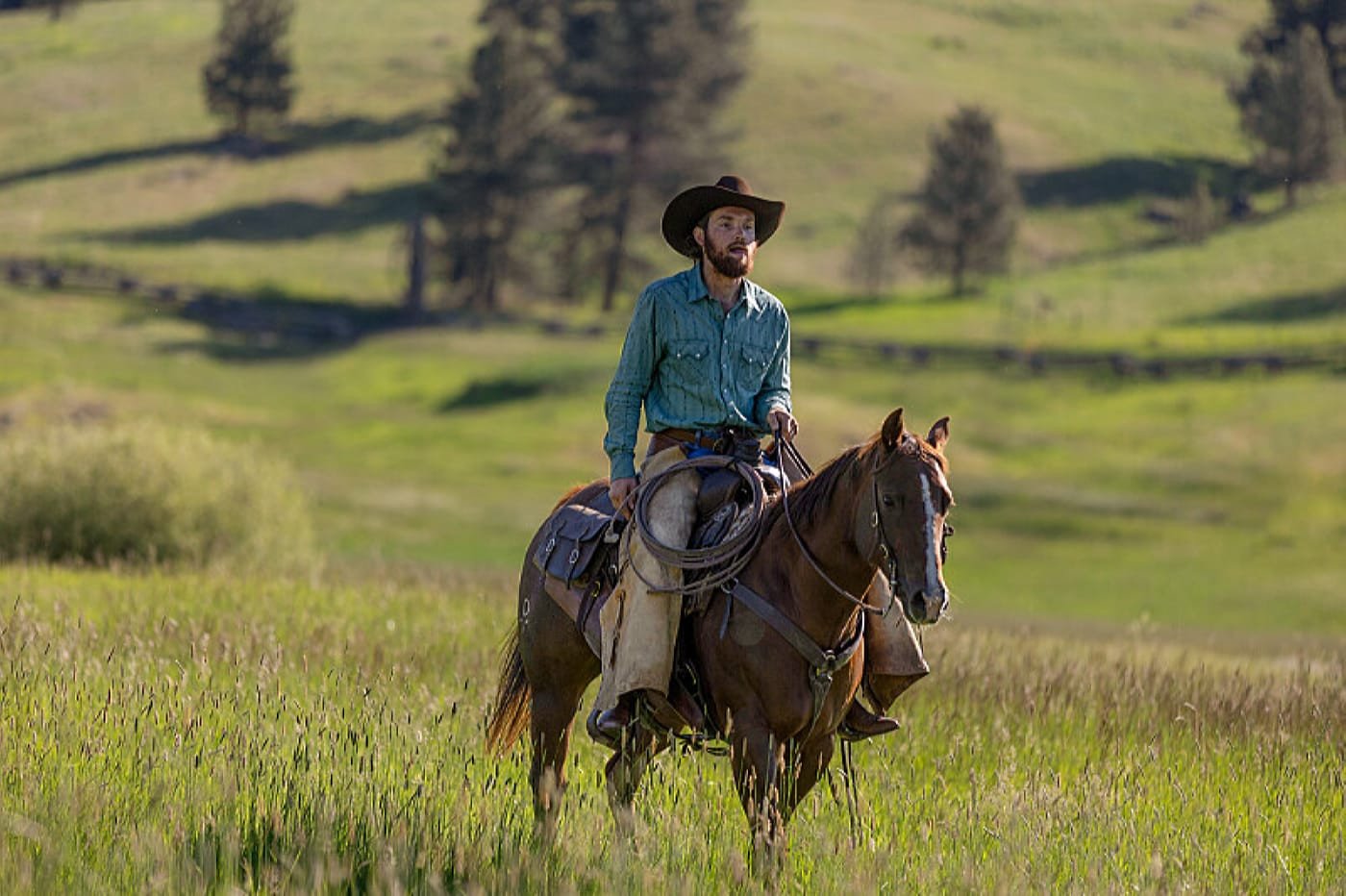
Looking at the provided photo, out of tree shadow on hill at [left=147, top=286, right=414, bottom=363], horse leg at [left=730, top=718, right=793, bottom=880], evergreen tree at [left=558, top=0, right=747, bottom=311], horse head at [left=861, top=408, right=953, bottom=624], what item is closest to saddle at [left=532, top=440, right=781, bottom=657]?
horse leg at [left=730, top=718, right=793, bottom=880]

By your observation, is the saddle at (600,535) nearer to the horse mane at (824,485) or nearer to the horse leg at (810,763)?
the horse mane at (824,485)

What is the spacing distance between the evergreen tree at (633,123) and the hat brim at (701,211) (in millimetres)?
81122

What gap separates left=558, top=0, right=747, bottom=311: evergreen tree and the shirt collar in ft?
Answer: 267

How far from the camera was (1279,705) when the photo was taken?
12750 mm

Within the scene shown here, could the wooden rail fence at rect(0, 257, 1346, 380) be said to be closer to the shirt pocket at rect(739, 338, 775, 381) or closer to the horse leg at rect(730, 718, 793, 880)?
the shirt pocket at rect(739, 338, 775, 381)

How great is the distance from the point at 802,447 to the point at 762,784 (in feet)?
137

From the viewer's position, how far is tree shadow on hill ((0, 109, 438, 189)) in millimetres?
110981

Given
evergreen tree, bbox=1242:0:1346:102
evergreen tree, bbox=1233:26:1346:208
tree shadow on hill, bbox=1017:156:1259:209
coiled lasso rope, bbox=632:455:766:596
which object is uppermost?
evergreen tree, bbox=1242:0:1346:102

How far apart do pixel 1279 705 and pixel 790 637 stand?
217 inches

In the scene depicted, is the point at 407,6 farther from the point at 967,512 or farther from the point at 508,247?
the point at 967,512

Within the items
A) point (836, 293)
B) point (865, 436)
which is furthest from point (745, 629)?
point (836, 293)

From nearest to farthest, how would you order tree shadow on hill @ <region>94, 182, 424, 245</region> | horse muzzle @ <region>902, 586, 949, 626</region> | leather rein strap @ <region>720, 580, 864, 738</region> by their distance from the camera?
horse muzzle @ <region>902, 586, 949, 626</region> → leather rein strap @ <region>720, 580, 864, 738</region> → tree shadow on hill @ <region>94, 182, 424, 245</region>

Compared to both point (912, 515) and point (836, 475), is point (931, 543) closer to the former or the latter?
point (912, 515)

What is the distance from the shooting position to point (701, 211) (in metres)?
9.50
